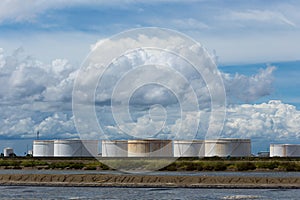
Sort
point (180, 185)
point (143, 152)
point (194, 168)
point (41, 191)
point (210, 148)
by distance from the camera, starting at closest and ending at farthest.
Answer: point (41, 191), point (180, 185), point (194, 168), point (143, 152), point (210, 148)

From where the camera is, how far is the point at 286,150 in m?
193

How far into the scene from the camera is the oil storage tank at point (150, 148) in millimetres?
165500

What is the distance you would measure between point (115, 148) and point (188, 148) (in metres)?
21.8

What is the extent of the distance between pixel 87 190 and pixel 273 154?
14196cm

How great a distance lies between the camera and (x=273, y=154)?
19925 cm

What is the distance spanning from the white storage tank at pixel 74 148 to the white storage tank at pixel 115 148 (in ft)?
33.1

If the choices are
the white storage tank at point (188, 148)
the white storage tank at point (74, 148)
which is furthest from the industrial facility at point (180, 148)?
the white storage tank at point (74, 148)

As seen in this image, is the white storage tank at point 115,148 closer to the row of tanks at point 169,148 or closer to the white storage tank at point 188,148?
the row of tanks at point 169,148

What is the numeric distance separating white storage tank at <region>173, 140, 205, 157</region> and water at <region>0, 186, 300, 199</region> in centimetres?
11203

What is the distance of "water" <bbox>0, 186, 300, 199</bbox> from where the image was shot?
187ft

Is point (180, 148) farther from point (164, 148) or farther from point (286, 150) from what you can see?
point (286, 150)

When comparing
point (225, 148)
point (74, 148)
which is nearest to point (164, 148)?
point (225, 148)

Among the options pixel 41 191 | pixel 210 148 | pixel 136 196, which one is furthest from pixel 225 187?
pixel 210 148

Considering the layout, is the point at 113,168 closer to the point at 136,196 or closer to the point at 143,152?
the point at 143,152
